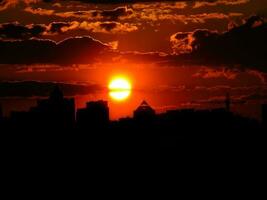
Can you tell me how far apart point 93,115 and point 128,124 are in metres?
7.35

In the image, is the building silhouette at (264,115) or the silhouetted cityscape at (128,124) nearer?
the silhouetted cityscape at (128,124)

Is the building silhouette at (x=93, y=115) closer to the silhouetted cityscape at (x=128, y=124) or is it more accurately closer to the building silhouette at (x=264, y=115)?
the silhouetted cityscape at (x=128, y=124)

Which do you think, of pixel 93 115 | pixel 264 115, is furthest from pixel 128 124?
pixel 264 115

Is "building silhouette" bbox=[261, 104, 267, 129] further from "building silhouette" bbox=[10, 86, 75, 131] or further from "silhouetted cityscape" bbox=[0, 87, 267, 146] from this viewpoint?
"building silhouette" bbox=[10, 86, 75, 131]

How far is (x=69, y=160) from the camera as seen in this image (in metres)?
93.9

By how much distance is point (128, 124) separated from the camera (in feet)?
394

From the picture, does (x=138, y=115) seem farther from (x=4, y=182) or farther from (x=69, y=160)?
(x=4, y=182)

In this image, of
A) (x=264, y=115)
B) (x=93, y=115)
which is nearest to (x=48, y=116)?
(x=93, y=115)

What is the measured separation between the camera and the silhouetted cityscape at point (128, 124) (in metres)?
110

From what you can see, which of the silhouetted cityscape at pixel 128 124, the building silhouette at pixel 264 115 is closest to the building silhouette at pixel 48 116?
the silhouetted cityscape at pixel 128 124

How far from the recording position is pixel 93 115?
12269 cm

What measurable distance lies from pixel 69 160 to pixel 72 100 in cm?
4023

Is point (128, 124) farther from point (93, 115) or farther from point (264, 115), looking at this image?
point (264, 115)

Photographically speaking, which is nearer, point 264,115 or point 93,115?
point 93,115
